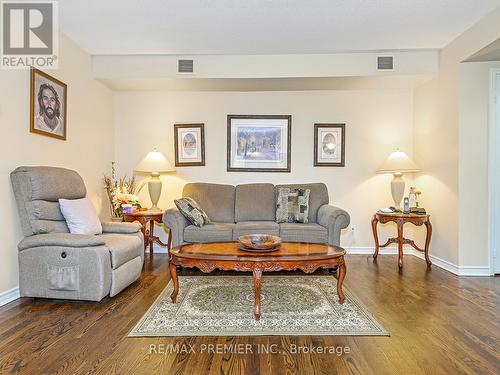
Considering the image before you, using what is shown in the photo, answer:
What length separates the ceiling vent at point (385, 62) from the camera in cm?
391

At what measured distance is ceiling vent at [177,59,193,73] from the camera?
3992mm

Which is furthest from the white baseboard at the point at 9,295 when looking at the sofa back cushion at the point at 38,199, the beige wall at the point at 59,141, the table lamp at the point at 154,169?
the table lamp at the point at 154,169

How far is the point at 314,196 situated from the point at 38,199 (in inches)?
122

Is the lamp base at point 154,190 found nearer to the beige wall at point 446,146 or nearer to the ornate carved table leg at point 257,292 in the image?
the ornate carved table leg at point 257,292

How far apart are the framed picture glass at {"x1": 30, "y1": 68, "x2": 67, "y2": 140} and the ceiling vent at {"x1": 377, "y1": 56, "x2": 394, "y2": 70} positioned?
3.69 meters

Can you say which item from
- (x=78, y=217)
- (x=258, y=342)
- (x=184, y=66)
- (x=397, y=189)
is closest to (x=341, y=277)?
(x=258, y=342)

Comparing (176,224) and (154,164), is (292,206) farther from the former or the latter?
(154,164)

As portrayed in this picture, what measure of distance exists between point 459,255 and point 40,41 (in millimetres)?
4937

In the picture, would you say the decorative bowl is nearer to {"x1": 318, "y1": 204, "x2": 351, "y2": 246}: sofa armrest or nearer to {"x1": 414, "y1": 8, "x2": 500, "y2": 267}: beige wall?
{"x1": 318, "y1": 204, "x2": 351, "y2": 246}: sofa armrest

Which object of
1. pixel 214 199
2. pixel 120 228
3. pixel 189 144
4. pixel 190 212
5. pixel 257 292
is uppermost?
pixel 189 144

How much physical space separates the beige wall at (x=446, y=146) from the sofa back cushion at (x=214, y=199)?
2.62 meters

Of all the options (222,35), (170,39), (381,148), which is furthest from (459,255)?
(170,39)

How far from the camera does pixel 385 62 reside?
392 cm

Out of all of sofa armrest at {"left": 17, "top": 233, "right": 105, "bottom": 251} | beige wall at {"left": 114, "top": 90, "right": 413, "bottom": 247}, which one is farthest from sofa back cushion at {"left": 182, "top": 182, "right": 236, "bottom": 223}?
sofa armrest at {"left": 17, "top": 233, "right": 105, "bottom": 251}
